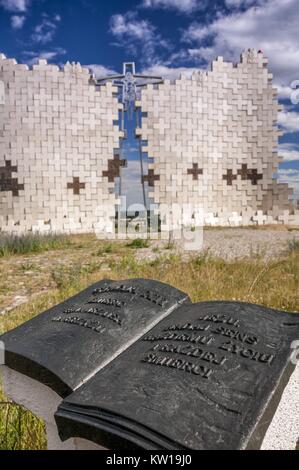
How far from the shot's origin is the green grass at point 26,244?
8.77 meters

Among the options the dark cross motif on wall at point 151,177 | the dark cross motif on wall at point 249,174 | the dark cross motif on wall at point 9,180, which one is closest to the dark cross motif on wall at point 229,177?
the dark cross motif on wall at point 249,174

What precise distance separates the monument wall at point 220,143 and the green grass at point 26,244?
3.69m

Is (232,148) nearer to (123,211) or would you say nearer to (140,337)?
(123,211)

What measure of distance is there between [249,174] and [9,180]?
Result: 705 cm

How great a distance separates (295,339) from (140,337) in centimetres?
72

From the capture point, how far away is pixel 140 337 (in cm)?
205

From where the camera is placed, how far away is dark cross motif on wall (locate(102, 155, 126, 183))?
476 inches

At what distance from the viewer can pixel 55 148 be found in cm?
1170

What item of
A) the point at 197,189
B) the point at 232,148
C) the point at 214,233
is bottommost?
the point at 214,233

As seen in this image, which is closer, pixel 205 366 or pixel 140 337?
pixel 205 366

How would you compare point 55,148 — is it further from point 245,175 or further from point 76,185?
point 245,175

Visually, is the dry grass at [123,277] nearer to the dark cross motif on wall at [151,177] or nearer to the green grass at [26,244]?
the green grass at [26,244]
